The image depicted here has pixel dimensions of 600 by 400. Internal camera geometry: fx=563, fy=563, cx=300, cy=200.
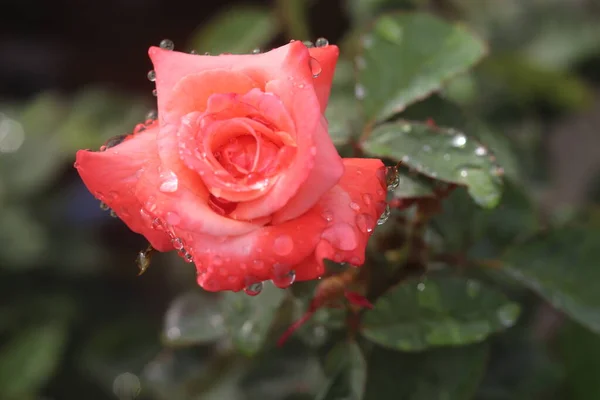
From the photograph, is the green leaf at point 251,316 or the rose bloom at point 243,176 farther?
the green leaf at point 251,316

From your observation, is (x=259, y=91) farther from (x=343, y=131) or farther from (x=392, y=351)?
(x=392, y=351)

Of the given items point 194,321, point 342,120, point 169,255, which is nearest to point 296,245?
point 342,120

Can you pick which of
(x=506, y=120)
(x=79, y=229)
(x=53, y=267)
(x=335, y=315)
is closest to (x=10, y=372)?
(x=53, y=267)

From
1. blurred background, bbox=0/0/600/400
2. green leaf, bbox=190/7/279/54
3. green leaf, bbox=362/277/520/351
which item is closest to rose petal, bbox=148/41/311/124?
green leaf, bbox=362/277/520/351

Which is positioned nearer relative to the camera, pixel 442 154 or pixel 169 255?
pixel 442 154

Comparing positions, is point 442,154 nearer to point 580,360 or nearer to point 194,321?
point 194,321

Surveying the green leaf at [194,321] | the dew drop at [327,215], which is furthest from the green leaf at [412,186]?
the green leaf at [194,321]

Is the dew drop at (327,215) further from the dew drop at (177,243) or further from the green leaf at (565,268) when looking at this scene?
the green leaf at (565,268)
